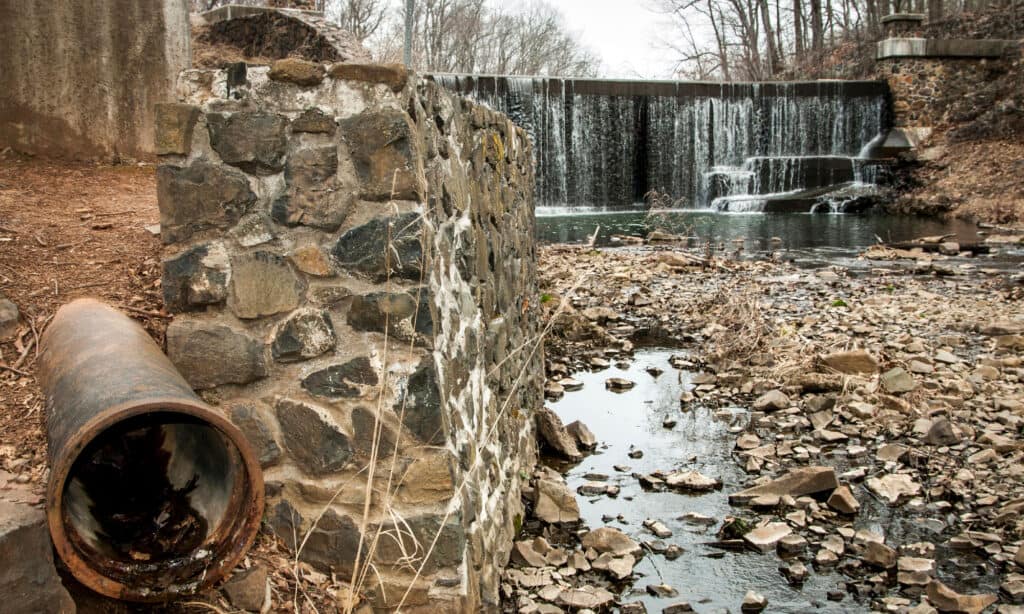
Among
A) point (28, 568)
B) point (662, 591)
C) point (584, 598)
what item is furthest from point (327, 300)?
point (662, 591)

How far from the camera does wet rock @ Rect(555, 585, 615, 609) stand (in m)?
3.06

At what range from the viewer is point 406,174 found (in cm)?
240

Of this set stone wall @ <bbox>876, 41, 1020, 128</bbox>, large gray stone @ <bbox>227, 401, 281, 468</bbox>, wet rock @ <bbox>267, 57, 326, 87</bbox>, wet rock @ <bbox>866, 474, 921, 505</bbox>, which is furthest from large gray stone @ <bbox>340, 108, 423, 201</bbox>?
stone wall @ <bbox>876, 41, 1020, 128</bbox>

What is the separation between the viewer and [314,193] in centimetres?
246

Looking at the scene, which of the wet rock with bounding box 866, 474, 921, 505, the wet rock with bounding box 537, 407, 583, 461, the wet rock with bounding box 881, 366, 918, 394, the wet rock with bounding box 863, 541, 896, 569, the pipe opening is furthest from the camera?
the wet rock with bounding box 881, 366, 918, 394

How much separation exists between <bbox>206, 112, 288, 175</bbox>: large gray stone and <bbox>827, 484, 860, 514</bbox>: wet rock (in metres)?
2.82

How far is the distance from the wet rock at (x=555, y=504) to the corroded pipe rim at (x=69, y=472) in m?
1.72

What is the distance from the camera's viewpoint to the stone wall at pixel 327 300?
7.97 feet

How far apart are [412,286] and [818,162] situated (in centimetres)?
1847

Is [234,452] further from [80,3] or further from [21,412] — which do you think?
[80,3]

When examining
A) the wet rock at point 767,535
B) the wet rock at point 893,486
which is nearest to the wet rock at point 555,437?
the wet rock at point 767,535

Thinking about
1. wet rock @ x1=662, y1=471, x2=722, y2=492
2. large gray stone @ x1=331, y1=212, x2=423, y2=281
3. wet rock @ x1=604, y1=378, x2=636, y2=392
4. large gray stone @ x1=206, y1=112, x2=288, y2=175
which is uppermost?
large gray stone @ x1=206, y1=112, x2=288, y2=175

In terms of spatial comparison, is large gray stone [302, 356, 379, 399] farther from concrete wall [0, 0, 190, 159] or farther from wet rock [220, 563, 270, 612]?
concrete wall [0, 0, 190, 159]

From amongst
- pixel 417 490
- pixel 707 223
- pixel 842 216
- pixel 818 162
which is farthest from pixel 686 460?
pixel 818 162
